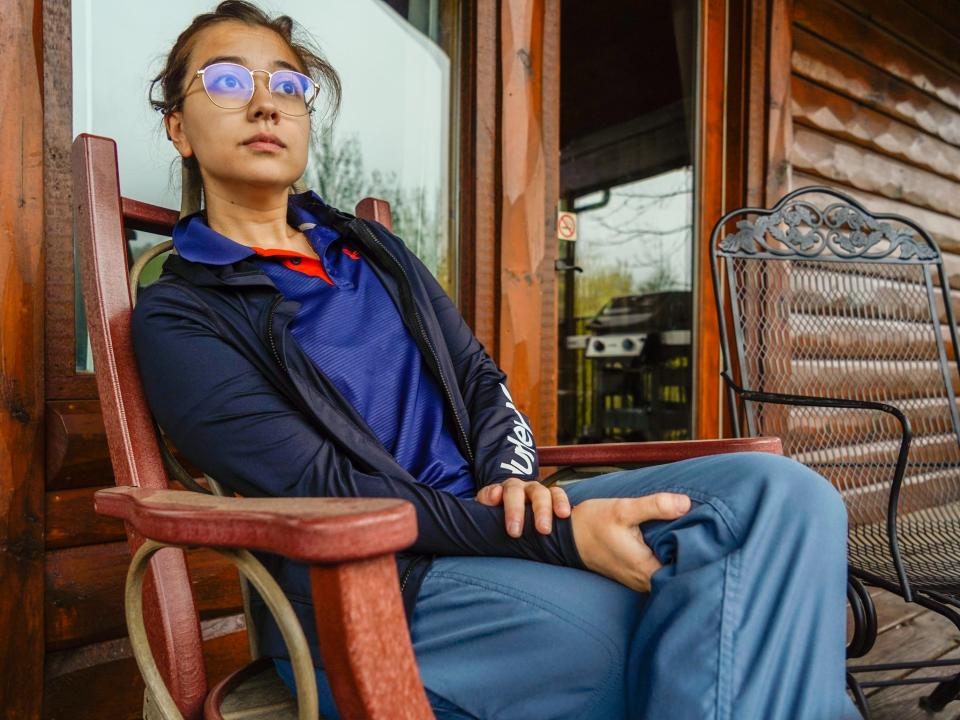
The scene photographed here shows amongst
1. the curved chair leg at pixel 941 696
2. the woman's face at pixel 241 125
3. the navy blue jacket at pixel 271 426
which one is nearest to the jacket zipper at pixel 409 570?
the navy blue jacket at pixel 271 426

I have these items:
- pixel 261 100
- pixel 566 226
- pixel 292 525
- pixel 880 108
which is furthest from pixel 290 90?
pixel 880 108

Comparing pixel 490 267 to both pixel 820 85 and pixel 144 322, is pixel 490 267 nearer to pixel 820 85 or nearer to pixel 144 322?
pixel 144 322

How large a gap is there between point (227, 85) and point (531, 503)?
788 millimetres

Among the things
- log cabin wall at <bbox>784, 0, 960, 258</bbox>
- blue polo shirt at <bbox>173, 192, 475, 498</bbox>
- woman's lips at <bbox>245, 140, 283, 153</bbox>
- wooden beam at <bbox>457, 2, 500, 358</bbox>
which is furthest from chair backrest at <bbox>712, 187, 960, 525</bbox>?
woman's lips at <bbox>245, 140, 283, 153</bbox>

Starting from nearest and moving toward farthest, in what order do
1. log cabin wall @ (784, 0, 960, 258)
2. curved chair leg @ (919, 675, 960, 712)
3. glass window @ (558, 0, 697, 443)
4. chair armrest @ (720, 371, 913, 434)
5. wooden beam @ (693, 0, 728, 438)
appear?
1. chair armrest @ (720, 371, 913, 434)
2. curved chair leg @ (919, 675, 960, 712)
3. wooden beam @ (693, 0, 728, 438)
4. log cabin wall @ (784, 0, 960, 258)
5. glass window @ (558, 0, 697, 443)

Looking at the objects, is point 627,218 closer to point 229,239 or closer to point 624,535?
point 229,239

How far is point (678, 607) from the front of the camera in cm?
71

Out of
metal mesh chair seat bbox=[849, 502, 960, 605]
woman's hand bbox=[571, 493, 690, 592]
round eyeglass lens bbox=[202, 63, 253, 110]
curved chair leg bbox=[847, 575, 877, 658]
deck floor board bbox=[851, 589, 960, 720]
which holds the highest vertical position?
round eyeglass lens bbox=[202, 63, 253, 110]

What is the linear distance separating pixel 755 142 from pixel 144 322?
89.1 inches

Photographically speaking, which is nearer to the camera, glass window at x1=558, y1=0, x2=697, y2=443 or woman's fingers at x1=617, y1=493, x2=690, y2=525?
woman's fingers at x1=617, y1=493, x2=690, y2=525

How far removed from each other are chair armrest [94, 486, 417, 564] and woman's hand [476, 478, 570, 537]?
31 cm

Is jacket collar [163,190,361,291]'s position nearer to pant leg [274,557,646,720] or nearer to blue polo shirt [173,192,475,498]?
blue polo shirt [173,192,475,498]

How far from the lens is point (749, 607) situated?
691 millimetres

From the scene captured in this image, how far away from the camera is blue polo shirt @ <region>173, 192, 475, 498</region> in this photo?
1056mm
